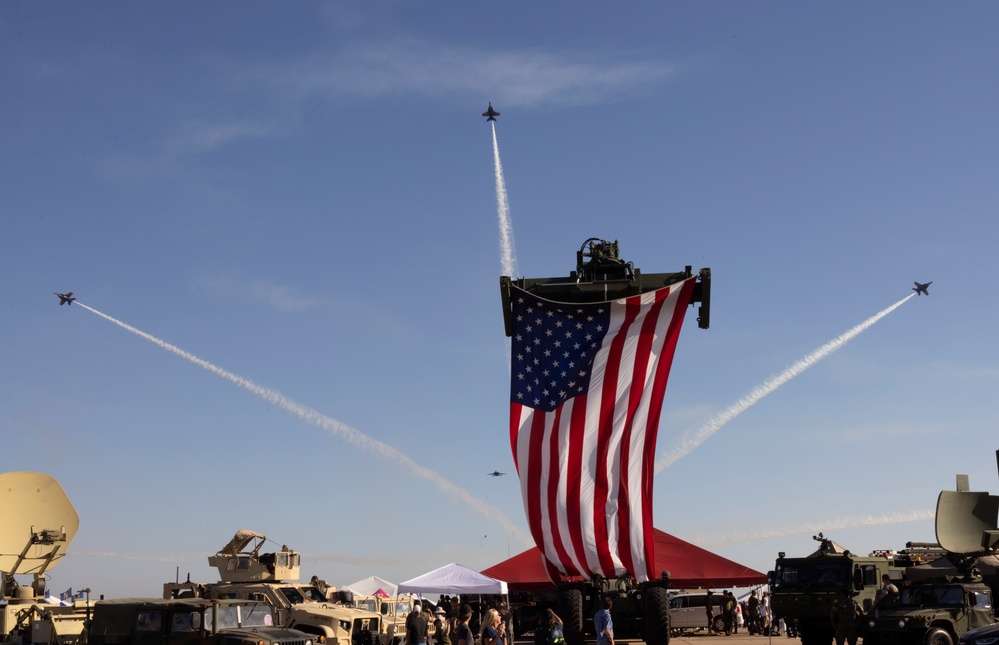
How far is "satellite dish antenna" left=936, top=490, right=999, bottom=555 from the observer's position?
2353 cm

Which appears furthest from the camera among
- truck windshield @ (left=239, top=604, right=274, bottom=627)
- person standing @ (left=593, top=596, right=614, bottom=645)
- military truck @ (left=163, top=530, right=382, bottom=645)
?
military truck @ (left=163, top=530, right=382, bottom=645)

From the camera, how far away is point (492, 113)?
124ft

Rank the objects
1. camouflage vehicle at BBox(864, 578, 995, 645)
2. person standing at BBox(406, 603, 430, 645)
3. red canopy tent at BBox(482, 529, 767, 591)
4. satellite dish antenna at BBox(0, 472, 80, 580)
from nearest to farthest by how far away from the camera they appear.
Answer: person standing at BBox(406, 603, 430, 645) < camouflage vehicle at BBox(864, 578, 995, 645) < satellite dish antenna at BBox(0, 472, 80, 580) < red canopy tent at BBox(482, 529, 767, 591)

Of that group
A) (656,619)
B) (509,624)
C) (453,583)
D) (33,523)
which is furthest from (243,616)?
(453,583)

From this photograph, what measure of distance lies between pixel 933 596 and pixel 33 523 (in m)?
19.1

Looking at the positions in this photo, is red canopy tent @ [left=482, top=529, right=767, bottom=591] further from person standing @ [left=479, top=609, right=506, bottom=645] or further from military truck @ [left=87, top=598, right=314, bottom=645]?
military truck @ [left=87, top=598, right=314, bottom=645]

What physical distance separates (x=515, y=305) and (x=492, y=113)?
14766 mm

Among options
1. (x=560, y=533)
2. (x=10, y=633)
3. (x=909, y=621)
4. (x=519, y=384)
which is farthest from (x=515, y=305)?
(x=10, y=633)

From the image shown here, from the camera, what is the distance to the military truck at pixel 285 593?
22.5 metres

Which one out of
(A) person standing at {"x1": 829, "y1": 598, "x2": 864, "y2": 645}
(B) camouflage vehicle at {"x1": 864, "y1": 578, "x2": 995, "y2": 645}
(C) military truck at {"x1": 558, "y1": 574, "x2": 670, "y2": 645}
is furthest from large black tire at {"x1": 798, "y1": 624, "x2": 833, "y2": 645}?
(B) camouflage vehicle at {"x1": 864, "y1": 578, "x2": 995, "y2": 645}

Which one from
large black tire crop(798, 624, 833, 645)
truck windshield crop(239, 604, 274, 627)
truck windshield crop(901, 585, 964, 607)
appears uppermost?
truck windshield crop(239, 604, 274, 627)

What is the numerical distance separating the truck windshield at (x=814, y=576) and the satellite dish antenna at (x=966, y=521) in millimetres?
2153

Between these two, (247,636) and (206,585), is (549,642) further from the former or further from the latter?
(206,585)

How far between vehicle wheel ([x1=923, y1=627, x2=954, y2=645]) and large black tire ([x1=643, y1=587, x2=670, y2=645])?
528 cm
